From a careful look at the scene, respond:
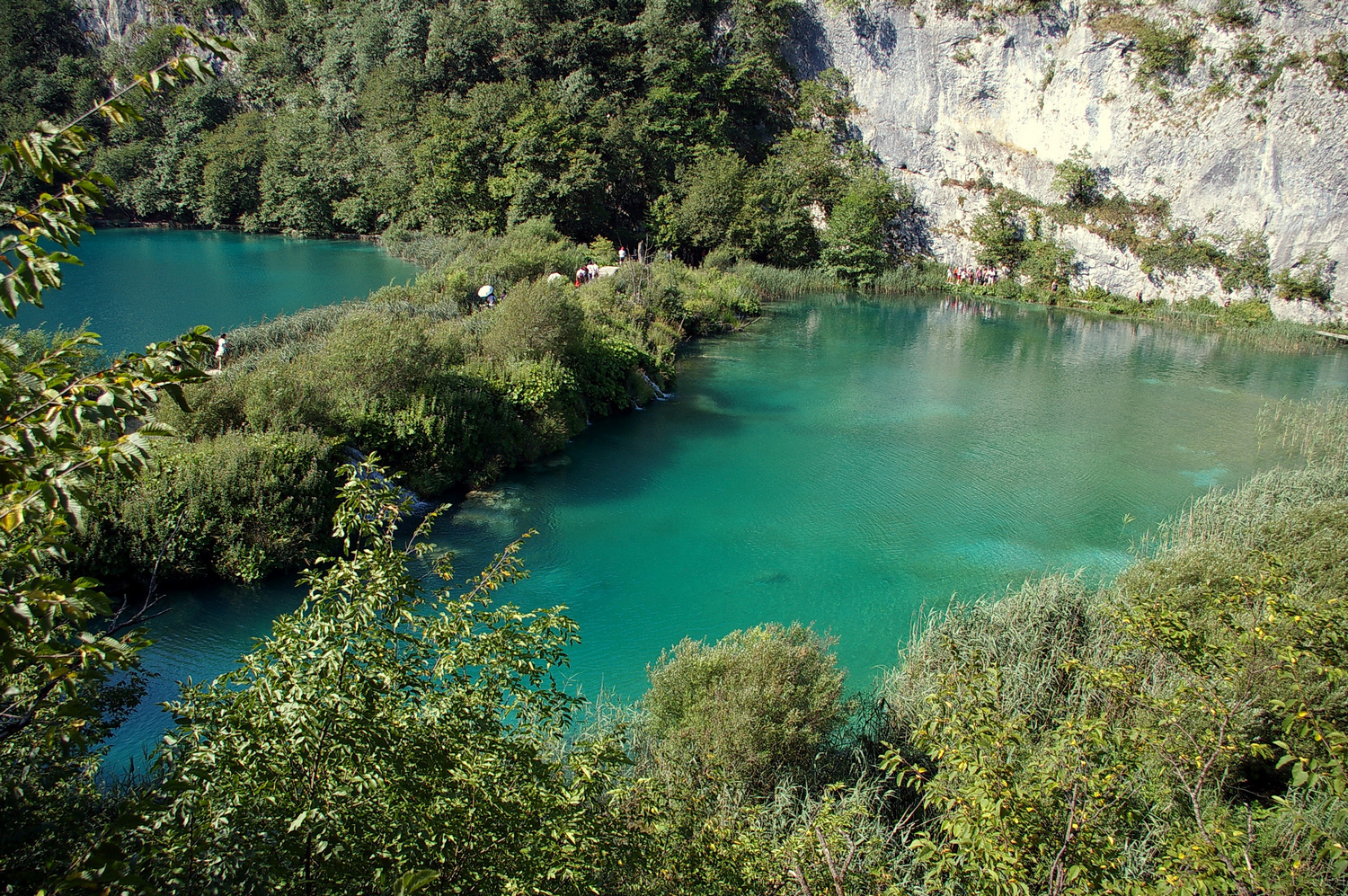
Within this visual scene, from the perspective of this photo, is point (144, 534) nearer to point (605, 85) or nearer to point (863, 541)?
point (863, 541)

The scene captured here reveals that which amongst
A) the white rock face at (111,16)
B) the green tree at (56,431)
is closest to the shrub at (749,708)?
the green tree at (56,431)

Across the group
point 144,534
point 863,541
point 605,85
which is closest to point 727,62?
point 605,85

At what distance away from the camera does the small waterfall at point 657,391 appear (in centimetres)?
2428

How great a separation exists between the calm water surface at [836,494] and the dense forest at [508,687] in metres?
0.93

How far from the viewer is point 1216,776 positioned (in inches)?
303

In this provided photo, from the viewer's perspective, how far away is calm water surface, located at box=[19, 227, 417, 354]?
2494cm

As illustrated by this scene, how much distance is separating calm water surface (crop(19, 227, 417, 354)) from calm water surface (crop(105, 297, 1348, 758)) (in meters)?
10.7

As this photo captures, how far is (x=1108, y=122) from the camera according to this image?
48.0 metres

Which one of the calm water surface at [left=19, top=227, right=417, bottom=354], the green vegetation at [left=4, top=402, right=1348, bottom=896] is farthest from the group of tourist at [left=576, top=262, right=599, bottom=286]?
the green vegetation at [left=4, top=402, right=1348, bottom=896]

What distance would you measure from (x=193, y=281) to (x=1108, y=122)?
51582 millimetres

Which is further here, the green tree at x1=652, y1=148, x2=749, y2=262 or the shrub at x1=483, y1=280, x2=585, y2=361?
the green tree at x1=652, y1=148, x2=749, y2=262

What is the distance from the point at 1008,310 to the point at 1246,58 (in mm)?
19275

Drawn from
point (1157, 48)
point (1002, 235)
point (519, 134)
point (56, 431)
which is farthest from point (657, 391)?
point (1157, 48)

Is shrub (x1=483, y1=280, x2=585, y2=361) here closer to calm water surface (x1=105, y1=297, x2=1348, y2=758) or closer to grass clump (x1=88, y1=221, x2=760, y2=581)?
grass clump (x1=88, y1=221, x2=760, y2=581)
